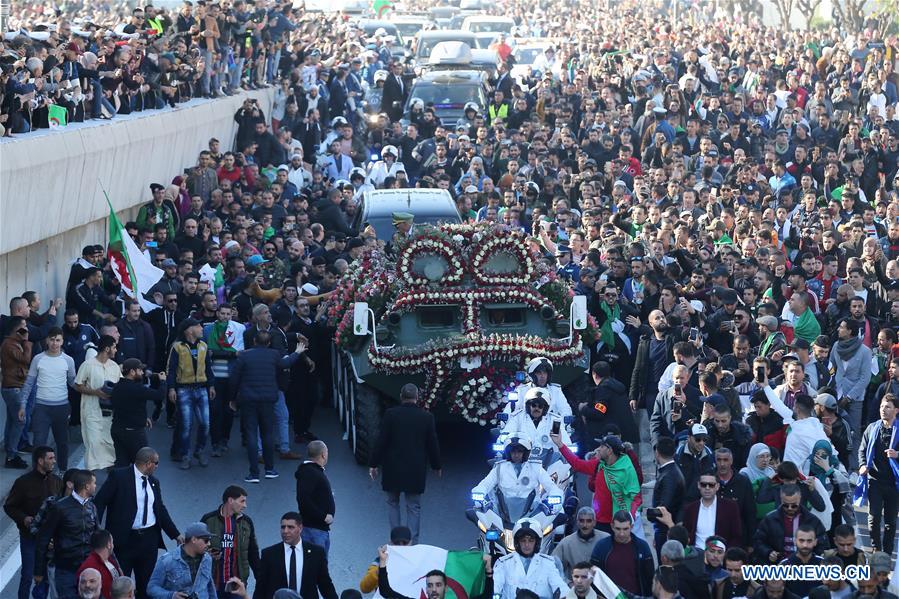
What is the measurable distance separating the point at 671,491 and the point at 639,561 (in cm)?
158

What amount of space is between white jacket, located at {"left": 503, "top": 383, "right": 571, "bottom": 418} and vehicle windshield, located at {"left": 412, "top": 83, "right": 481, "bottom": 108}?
68.4ft

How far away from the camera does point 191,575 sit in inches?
535

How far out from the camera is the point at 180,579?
13.5m

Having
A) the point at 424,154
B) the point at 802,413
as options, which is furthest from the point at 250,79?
the point at 802,413

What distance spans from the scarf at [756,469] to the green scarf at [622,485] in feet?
2.98

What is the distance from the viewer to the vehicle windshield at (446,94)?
38062 millimetres

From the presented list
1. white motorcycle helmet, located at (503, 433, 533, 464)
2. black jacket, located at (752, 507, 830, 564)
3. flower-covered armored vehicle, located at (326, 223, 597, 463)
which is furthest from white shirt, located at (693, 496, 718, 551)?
flower-covered armored vehicle, located at (326, 223, 597, 463)

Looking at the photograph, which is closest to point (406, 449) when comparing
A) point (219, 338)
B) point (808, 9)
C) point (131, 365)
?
point (131, 365)

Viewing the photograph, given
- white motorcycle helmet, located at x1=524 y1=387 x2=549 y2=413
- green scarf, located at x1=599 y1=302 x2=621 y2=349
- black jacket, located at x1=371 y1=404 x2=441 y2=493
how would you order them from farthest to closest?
1. green scarf, located at x1=599 y1=302 x2=621 y2=349
2. black jacket, located at x1=371 y1=404 x2=441 y2=493
3. white motorcycle helmet, located at x1=524 y1=387 x2=549 y2=413

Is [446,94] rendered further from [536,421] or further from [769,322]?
[536,421]

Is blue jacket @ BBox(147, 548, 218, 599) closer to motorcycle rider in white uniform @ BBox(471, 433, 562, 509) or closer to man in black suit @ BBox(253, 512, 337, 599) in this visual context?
man in black suit @ BBox(253, 512, 337, 599)

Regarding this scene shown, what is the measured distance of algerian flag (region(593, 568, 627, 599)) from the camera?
1316cm

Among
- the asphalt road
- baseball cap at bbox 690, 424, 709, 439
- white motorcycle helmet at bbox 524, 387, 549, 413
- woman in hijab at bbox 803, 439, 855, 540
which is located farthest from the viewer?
the asphalt road

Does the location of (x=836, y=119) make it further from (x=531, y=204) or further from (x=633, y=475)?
(x=633, y=475)
